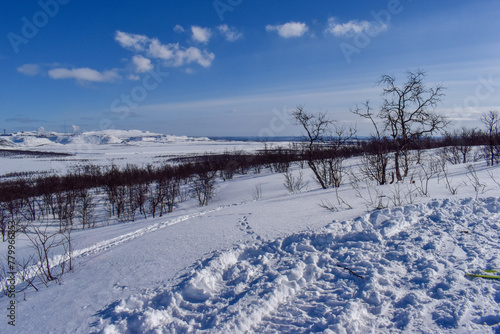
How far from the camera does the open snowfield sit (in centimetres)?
241

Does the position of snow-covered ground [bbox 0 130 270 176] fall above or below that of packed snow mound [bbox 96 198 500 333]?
above

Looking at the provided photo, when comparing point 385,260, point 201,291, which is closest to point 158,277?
point 201,291

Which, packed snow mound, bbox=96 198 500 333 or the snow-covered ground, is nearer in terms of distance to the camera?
packed snow mound, bbox=96 198 500 333

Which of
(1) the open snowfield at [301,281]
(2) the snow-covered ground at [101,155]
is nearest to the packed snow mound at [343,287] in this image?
(1) the open snowfield at [301,281]

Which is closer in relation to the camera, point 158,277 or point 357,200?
point 158,277

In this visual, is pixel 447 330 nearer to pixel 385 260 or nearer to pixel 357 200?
pixel 385 260

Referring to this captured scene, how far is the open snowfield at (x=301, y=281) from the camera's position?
241 centimetres

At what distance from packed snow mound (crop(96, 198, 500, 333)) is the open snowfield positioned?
0.01 metres

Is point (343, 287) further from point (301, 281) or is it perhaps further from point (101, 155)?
point (101, 155)

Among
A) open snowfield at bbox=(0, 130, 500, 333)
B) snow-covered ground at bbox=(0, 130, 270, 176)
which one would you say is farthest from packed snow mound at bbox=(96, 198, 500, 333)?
snow-covered ground at bbox=(0, 130, 270, 176)

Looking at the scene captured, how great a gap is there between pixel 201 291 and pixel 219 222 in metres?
2.60

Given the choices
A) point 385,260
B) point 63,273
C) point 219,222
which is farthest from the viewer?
point 219,222

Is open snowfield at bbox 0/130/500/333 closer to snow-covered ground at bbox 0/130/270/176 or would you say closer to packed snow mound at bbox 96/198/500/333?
packed snow mound at bbox 96/198/500/333

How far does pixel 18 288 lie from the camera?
3.85 meters
